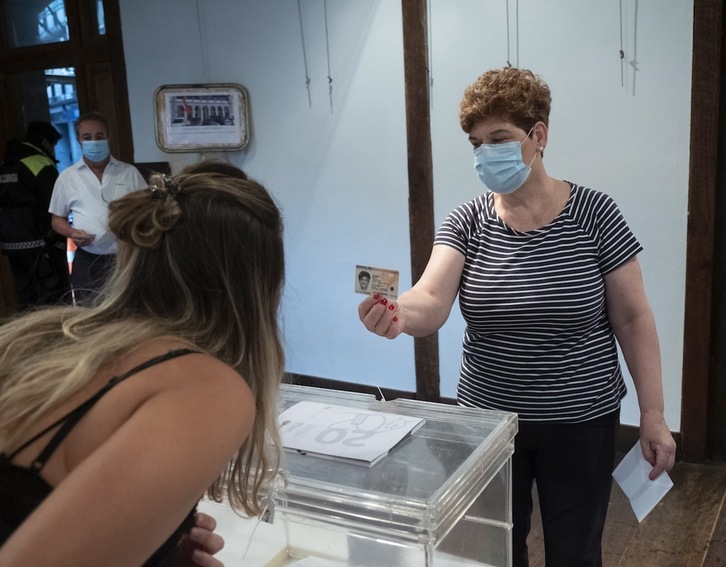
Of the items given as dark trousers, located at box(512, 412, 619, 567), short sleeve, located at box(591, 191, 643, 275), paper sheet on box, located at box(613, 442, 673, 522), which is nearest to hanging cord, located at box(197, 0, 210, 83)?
short sleeve, located at box(591, 191, 643, 275)

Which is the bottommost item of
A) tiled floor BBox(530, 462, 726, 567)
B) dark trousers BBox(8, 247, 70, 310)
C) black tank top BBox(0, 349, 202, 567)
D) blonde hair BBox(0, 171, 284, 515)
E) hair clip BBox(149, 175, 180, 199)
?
tiled floor BBox(530, 462, 726, 567)

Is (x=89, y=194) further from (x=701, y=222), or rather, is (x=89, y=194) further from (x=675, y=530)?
(x=675, y=530)

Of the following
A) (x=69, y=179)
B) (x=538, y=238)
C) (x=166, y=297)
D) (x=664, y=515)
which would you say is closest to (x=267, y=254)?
(x=166, y=297)

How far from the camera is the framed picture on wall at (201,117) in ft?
13.0

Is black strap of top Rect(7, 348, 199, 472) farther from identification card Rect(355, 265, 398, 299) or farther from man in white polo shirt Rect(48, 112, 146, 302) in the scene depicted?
man in white polo shirt Rect(48, 112, 146, 302)

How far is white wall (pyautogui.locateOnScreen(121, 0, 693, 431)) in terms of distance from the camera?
2906mm

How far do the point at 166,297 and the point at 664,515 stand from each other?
94.5 inches

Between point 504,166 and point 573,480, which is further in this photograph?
point 504,166

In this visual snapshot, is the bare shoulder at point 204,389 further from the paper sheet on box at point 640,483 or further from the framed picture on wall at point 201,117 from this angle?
the framed picture on wall at point 201,117

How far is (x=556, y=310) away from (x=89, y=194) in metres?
3.21

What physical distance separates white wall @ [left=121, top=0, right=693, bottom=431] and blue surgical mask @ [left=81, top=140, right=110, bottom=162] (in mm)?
378

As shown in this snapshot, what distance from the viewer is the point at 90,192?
4047 millimetres

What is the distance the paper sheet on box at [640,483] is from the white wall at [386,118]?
59.9 inches

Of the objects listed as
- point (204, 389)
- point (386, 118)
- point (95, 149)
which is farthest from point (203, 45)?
point (204, 389)
